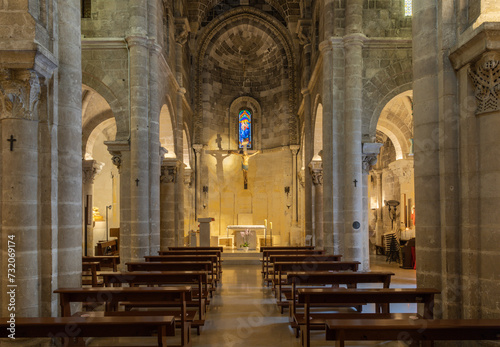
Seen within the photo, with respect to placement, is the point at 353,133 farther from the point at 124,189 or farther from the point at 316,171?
the point at 124,189

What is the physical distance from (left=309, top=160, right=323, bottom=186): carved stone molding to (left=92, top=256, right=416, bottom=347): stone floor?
21.1 ft

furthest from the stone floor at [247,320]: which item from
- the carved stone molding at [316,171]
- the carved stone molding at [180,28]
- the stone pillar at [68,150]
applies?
the carved stone molding at [180,28]

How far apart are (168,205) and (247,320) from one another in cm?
1032

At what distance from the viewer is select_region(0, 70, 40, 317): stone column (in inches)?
241

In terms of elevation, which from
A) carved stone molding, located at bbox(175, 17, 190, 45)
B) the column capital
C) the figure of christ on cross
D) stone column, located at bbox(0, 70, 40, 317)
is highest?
carved stone molding, located at bbox(175, 17, 190, 45)

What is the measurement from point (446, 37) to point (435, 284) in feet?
11.5

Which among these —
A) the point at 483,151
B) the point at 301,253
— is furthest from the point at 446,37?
the point at 301,253

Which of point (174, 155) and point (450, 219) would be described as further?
point (174, 155)

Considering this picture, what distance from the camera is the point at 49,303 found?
21.0 feet

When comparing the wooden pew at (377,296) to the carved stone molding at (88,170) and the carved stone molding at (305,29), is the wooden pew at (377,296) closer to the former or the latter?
the carved stone molding at (88,170)

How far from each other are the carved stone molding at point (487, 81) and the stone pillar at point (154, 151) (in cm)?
1035

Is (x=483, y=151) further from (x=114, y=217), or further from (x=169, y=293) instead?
(x=114, y=217)

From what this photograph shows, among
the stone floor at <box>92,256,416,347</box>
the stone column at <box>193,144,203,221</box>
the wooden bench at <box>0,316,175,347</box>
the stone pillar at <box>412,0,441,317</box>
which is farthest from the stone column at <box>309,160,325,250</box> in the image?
the wooden bench at <box>0,316,175,347</box>

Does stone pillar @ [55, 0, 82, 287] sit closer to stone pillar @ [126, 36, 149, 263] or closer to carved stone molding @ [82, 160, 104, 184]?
stone pillar @ [126, 36, 149, 263]
